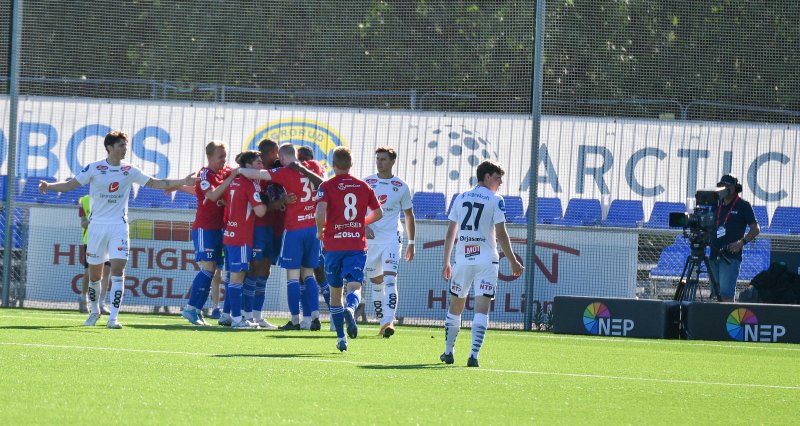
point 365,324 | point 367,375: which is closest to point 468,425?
point 367,375

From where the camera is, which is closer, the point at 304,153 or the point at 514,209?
the point at 304,153

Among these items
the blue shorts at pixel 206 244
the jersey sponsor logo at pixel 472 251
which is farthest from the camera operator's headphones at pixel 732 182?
the jersey sponsor logo at pixel 472 251

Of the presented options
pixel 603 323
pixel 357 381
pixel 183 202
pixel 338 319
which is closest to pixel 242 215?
pixel 338 319

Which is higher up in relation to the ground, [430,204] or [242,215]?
[430,204]

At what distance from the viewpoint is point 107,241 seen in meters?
13.3

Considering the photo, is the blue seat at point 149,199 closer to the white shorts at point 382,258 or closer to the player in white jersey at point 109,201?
the player in white jersey at point 109,201

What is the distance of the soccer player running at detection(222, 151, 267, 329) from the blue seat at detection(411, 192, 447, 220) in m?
4.89

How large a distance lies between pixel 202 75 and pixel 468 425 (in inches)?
635

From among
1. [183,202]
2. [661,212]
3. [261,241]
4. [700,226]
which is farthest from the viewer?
[183,202]

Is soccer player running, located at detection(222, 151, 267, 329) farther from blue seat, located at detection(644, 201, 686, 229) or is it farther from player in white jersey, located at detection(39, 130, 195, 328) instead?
blue seat, located at detection(644, 201, 686, 229)

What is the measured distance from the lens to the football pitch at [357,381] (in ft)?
23.2

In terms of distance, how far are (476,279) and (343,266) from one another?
1.47 metres

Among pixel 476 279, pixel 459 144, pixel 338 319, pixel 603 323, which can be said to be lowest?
pixel 603 323

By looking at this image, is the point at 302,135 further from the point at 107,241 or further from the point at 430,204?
the point at 107,241
